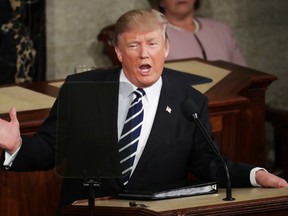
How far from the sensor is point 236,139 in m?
4.89

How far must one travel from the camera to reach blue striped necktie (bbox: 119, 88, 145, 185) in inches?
143

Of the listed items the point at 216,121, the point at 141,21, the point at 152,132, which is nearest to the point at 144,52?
the point at 141,21

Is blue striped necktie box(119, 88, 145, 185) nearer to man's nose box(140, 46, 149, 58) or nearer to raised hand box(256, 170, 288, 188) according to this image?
man's nose box(140, 46, 149, 58)

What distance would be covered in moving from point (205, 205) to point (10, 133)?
75cm

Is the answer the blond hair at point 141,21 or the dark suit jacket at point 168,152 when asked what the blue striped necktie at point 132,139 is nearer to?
the dark suit jacket at point 168,152

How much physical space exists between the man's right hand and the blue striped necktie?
1.27 feet

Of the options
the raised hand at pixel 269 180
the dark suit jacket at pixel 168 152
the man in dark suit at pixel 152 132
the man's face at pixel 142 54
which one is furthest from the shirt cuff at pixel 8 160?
the raised hand at pixel 269 180

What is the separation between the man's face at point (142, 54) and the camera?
3.72 meters

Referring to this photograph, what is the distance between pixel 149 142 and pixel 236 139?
1.19m

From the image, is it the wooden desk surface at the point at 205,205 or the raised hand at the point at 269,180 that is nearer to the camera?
the wooden desk surface at the point at 205,205

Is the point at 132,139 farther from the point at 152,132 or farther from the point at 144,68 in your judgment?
the point at 144,68

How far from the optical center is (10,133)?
344cm

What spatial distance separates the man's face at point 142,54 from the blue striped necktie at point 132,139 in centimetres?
6

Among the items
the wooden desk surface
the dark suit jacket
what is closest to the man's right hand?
the dark suit jacket
